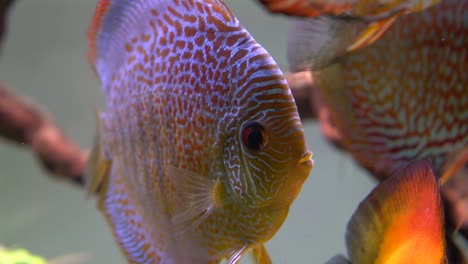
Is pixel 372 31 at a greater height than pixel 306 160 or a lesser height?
greater

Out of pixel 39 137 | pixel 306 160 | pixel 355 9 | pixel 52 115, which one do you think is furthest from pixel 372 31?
pixel 52 115

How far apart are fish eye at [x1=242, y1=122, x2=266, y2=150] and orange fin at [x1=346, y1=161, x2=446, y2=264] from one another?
0.42ft

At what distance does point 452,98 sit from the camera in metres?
0.63

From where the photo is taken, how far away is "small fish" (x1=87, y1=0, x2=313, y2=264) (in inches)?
16.4

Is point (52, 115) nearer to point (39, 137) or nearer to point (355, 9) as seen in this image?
point (39, 137)

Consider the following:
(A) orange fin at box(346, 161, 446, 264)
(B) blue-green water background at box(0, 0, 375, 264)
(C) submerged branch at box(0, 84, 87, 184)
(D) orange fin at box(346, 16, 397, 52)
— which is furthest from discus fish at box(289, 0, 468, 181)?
(B) blue-green water background at box(0, 0, 375, 264)

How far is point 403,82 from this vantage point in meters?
0.66

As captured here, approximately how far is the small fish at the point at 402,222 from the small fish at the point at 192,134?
88 millimetres

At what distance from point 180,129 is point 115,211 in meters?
0.19

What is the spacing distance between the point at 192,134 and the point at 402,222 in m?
0.25

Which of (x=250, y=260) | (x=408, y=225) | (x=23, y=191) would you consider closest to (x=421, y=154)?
(x=408, y=225)

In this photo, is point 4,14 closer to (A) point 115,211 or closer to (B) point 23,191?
(A) point 115,211

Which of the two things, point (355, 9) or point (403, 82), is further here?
point (403, 82)

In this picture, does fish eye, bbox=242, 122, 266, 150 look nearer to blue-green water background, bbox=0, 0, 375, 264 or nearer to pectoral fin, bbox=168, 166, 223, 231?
pectoral fin, bbox=168, 166, 223, 231
